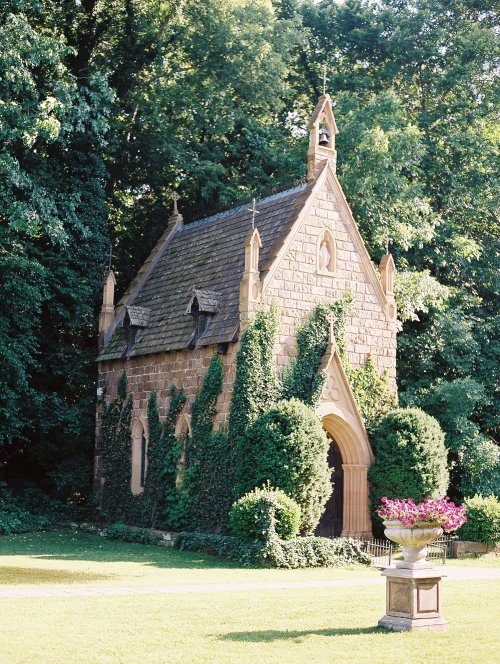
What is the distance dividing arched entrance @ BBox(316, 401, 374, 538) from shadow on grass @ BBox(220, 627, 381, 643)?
42.5ft

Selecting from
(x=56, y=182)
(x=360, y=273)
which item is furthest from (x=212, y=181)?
(x=360, y=273)

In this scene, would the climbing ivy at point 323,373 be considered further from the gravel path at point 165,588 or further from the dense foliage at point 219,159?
the gravel path at point 165,588

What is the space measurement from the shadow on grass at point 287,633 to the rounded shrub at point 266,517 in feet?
28.3

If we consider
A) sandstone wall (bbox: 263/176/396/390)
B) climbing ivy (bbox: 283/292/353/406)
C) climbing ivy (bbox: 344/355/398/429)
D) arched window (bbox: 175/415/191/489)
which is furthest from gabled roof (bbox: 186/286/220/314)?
climbing ivy (bbox: 344/355/398/429)

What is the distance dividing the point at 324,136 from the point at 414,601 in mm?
17717

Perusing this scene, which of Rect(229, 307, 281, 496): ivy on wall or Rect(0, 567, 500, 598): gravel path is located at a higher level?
Rect(229, 307, 281, 496): ivy on wall

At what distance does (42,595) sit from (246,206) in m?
17.5

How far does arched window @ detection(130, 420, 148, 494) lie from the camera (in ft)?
92.6

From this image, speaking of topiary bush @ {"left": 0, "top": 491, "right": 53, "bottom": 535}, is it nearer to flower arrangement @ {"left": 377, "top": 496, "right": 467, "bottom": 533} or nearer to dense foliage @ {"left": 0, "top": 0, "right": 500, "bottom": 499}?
dense foliage @ {"left": 0, "top": 0, "right": 500, "bottom": 499}

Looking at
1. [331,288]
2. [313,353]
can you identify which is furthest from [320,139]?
[313,353]

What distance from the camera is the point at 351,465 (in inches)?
1011

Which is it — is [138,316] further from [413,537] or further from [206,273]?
[413,537]

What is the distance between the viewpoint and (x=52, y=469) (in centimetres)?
3173

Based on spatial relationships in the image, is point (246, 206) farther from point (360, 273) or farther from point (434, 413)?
point (434, 413)
